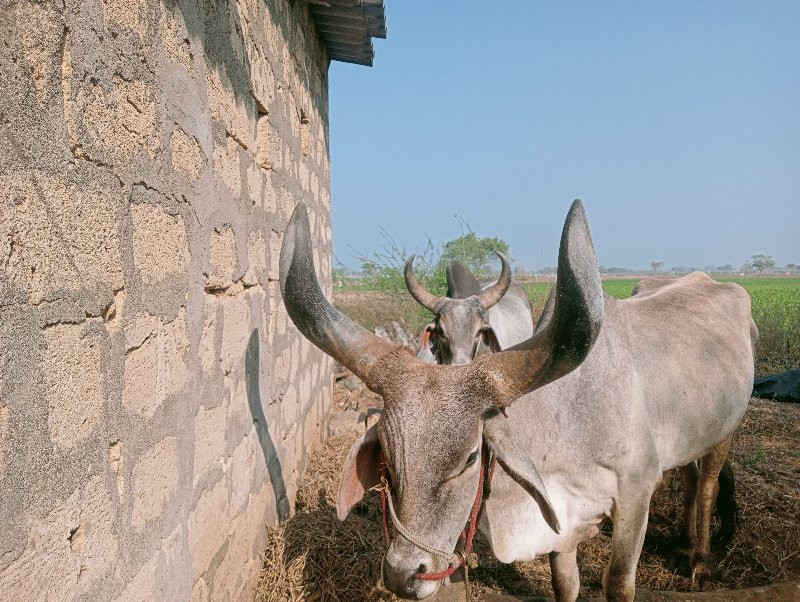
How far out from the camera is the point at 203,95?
241 centimetres

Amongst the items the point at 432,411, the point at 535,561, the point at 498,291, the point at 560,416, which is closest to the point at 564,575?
the point at 560,416

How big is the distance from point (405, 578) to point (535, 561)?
2.71 metres

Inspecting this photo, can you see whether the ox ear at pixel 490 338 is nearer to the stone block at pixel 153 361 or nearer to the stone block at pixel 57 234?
the stone block at pixel 153 361

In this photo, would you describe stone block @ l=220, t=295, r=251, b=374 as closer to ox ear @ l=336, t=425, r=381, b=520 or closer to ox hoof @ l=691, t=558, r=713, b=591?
ox ear @ l=336, t=425, r=381, b=520

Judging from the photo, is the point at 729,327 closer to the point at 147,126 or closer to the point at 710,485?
the point at 710,485

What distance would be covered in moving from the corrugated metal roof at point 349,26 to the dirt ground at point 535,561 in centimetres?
400

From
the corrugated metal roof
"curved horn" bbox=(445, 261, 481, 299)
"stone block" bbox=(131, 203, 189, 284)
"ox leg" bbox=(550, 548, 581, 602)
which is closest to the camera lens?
"stone block" bbox=(131, 203, 189, 284)

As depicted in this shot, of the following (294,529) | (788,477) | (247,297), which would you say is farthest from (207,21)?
(788,477)

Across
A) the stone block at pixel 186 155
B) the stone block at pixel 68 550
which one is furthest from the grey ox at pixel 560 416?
the stone block at pixel 68 550

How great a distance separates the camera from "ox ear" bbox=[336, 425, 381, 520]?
2404 millimetres

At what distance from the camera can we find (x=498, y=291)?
5.87 metres

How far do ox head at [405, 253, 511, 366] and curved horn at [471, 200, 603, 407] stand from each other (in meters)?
3.09

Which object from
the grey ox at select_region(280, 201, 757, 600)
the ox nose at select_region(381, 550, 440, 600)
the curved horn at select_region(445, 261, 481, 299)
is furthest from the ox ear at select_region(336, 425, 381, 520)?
the curved horn at select_region(445, 261, 481, 299)

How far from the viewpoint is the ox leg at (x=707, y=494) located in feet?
14.2
